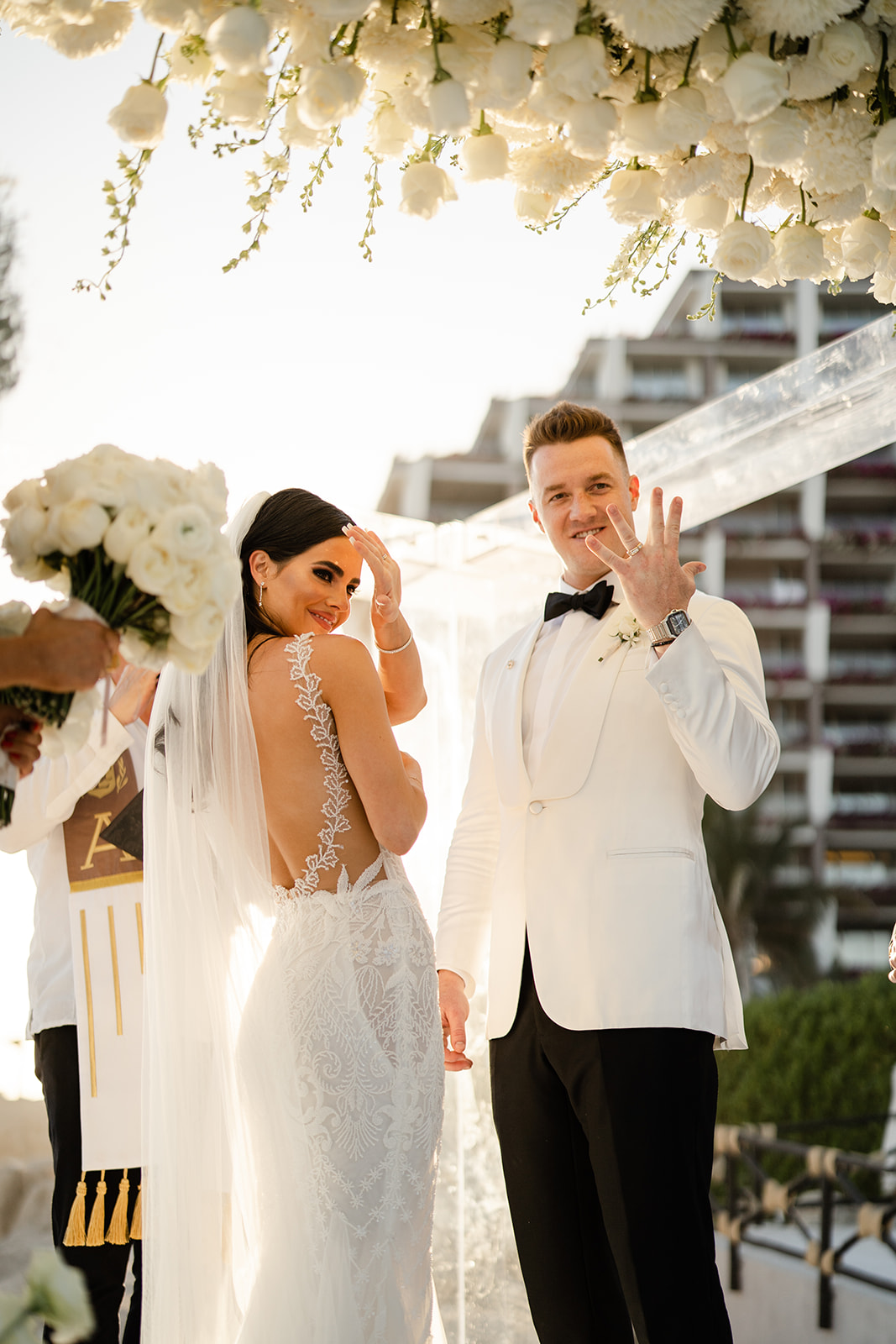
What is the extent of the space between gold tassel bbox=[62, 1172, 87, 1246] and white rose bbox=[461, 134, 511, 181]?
204 centimetres

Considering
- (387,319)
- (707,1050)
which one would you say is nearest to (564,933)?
(707,1050)

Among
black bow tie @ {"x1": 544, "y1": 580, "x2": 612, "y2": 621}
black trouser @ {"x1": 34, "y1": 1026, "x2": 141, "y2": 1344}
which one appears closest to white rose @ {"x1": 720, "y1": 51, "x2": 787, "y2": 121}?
black bow tie @ {"x1": 544, "y1": 580, "x2": 612, "y2": 621}

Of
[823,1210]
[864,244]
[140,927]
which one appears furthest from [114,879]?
[823,1210]

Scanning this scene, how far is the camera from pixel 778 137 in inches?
58.4

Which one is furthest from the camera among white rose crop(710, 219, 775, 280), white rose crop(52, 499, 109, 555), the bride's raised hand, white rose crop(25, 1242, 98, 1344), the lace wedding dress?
the bride's raised hand

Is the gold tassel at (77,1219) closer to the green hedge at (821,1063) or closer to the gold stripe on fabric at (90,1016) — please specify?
the gold stripe on fabric at (90,1016)

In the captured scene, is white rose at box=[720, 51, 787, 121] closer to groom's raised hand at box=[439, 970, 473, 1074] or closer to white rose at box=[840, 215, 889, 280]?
white rose at box=[840, 215, 889, 280]

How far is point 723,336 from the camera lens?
34281 mm

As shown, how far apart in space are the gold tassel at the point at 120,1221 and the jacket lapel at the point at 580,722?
117 centimetres

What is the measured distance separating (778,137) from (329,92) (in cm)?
57

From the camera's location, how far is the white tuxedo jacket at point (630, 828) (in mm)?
2068

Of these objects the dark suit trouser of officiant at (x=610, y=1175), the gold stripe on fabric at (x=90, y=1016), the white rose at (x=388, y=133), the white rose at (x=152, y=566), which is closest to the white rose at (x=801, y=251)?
the white rose at (x=388, y=133)

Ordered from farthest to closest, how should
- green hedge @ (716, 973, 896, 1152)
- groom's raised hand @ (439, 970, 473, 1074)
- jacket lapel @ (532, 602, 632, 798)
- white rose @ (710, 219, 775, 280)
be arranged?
green hedge @ (716, 973, 896, 1152), groom's raised hand @ (439, 970, 473, 1074), jacket lapel @ (532, 602, 632, 798), white rose @ (710, 219, 775, 280)

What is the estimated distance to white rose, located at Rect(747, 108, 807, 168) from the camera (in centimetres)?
148
